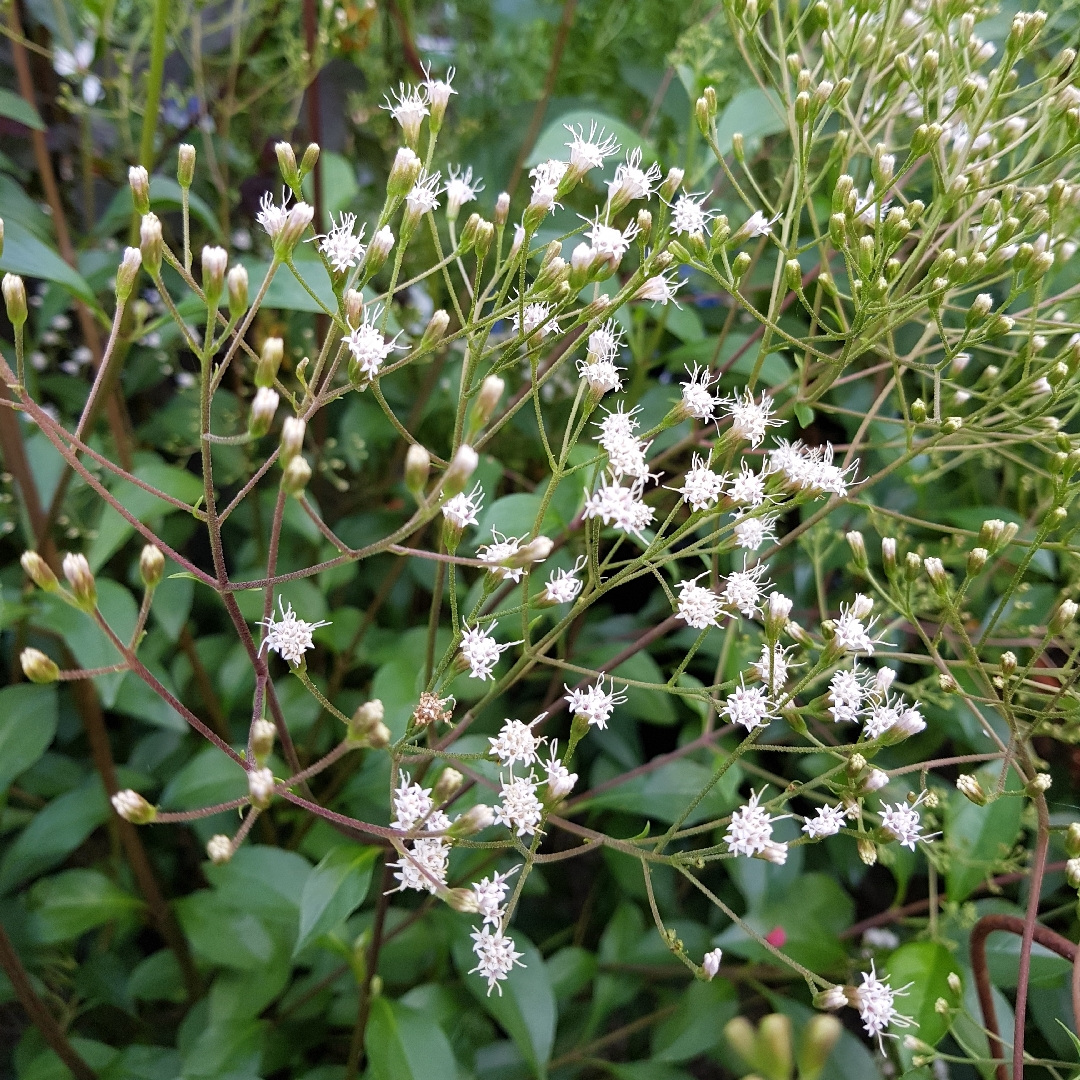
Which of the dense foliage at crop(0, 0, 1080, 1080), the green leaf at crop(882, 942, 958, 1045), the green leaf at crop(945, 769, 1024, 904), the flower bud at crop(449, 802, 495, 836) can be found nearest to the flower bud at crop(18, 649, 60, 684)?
the dense foliage at crop(0, 0, 1080, 1080)

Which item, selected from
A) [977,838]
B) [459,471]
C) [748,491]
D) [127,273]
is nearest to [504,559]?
[459,471]

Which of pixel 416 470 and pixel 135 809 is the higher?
pixel 416 470

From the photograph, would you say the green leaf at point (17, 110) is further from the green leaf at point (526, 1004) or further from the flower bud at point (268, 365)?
the green leaf at point (526, 1004)

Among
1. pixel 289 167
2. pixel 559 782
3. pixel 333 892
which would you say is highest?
pixel 289 167

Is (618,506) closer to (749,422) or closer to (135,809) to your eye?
(749,422)

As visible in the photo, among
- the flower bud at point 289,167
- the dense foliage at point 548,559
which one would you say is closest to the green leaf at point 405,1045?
the dense foliage at point 548,559
